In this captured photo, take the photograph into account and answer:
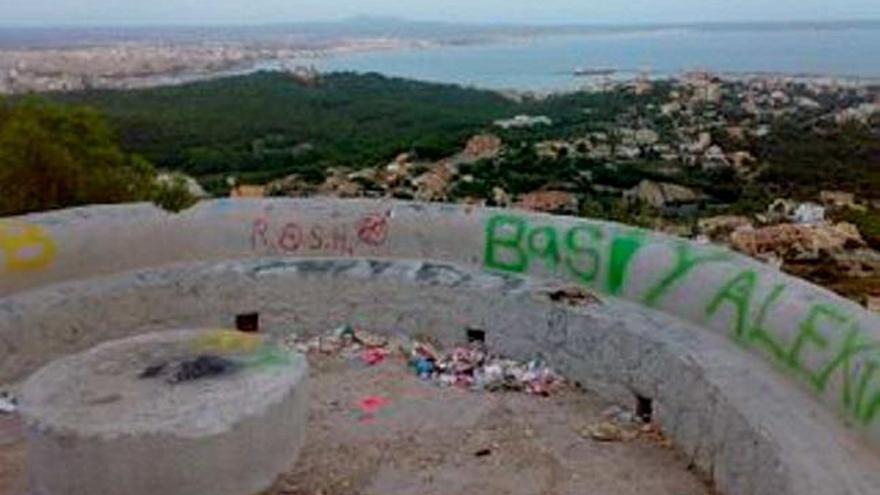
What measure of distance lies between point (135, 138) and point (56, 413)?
4343 centimetres

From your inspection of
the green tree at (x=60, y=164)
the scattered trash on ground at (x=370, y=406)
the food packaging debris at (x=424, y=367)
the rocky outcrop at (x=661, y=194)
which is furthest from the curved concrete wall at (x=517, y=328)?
the rocky outcrop at (x=661, y=194)

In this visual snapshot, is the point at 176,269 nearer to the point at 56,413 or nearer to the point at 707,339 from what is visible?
the point at 56,413

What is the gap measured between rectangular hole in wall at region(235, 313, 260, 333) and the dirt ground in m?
1.40

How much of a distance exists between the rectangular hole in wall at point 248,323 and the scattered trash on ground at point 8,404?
2.40 meters

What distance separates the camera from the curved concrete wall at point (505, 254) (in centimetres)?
808

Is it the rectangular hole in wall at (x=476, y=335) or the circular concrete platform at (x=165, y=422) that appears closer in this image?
the circular concrete platform at (x=165, y=422)

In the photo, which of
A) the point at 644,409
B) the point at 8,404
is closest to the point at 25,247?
the point at 8,404

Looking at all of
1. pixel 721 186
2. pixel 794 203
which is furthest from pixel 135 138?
pixel 794 203

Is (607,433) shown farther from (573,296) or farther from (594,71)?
(594,71)

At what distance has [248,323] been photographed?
38.1ft

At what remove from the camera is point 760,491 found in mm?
7129

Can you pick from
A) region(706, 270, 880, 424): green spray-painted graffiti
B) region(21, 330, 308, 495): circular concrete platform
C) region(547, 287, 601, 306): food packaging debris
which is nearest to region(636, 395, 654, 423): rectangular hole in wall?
region(706, 270, 880, 424): green spray-painted graffiti

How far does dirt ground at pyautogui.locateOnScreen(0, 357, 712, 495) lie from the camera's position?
27.3ft

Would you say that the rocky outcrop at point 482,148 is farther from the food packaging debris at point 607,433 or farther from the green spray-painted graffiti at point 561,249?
the food packaging debris at point 607,433
